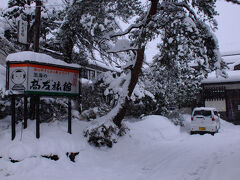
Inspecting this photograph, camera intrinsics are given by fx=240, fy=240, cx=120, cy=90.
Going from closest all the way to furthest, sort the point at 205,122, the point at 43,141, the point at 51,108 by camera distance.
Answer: the point at 43,141 < the point at 51,108 < the point at 205,122

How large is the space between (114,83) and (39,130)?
14.1ft

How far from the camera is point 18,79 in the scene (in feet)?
22.6

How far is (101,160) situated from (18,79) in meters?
3.54

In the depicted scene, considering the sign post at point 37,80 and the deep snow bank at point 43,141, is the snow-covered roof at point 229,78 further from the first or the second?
the sign post at point 37,80

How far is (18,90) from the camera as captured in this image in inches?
271

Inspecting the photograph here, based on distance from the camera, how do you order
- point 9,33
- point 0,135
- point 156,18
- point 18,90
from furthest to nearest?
point 9,33 < point 156,18 < point 0,135 < point 18,90

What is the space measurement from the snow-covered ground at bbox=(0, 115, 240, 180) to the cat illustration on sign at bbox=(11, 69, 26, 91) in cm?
140

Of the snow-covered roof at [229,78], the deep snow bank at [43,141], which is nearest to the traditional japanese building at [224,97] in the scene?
the snow-covered roof at [229,78]

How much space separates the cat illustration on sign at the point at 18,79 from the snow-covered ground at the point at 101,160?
A: 1.40 metres

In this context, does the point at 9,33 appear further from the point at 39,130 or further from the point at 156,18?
the point at 156,18

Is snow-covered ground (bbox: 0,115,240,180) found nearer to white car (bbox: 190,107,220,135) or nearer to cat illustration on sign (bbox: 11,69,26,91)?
cat illustration on sign (bbox: 11,69,26,91)

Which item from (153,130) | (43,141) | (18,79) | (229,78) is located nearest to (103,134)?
(43,141)

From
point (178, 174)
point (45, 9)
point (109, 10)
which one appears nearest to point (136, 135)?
point (178, 174)

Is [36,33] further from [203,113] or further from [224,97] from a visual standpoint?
[224,97]
